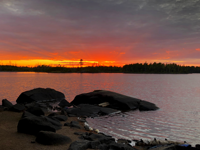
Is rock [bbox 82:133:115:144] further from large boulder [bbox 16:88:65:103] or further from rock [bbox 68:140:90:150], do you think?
large boulder [bbox 16:88:65:103]

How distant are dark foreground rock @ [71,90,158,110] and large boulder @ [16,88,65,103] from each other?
512 centimetres

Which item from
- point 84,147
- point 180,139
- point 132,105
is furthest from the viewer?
point 132,105

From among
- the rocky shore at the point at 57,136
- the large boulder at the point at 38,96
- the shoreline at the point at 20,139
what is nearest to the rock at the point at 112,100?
the rocky shore at the point at 57,136

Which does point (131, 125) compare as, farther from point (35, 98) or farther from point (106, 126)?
point (35, 98)

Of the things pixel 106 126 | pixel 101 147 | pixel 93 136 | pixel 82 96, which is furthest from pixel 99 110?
pixel 101 147

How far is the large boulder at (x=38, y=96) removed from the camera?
25.6 m

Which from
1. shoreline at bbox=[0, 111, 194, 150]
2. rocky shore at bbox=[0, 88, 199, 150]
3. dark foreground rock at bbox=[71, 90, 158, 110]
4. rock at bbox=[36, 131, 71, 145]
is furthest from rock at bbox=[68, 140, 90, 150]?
dark foreground rock at bbox=[71, 90, 158, 110]

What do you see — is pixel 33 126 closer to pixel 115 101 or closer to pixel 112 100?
pixel 115 101

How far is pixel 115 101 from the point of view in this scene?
76.8 feet

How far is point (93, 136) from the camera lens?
1073 cm

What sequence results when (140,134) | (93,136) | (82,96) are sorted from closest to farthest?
1. (93,136)
2. (140,134)
3. (82,96)

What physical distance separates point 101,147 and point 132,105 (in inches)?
582

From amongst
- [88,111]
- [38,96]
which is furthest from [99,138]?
[38,96]

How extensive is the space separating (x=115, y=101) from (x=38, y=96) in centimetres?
1224
